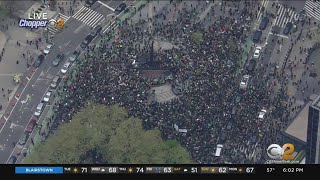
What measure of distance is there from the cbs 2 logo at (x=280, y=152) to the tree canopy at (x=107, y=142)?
10.8 metres

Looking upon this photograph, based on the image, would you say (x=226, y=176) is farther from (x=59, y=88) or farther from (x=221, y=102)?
(x=59, y=88)

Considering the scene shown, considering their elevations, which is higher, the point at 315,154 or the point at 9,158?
the point at 315,154

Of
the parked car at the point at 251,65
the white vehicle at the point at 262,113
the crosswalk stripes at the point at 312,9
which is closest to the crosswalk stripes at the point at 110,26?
the parked car at the point at 251,65

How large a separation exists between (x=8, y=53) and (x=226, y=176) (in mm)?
56135

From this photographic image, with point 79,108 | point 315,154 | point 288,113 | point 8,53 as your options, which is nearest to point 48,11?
point 8,53

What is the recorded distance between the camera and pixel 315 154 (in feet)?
473

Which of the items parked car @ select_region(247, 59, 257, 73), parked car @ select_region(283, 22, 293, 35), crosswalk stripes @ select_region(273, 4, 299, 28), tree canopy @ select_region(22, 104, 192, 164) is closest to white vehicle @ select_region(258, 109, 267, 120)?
parked car @ select_region(247, 59, 257, 73)

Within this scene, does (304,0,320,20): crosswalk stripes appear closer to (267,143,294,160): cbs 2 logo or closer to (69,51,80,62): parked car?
(69,51,80,62): parked car

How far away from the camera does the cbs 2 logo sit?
462ft

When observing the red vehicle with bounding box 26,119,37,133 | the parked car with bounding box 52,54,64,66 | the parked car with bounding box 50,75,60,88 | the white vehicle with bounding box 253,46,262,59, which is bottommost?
the red vehicle with bounding box 26,119,37,133

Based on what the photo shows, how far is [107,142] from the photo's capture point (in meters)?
155

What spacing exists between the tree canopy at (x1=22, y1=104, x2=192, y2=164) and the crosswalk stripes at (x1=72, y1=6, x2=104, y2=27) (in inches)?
1018
